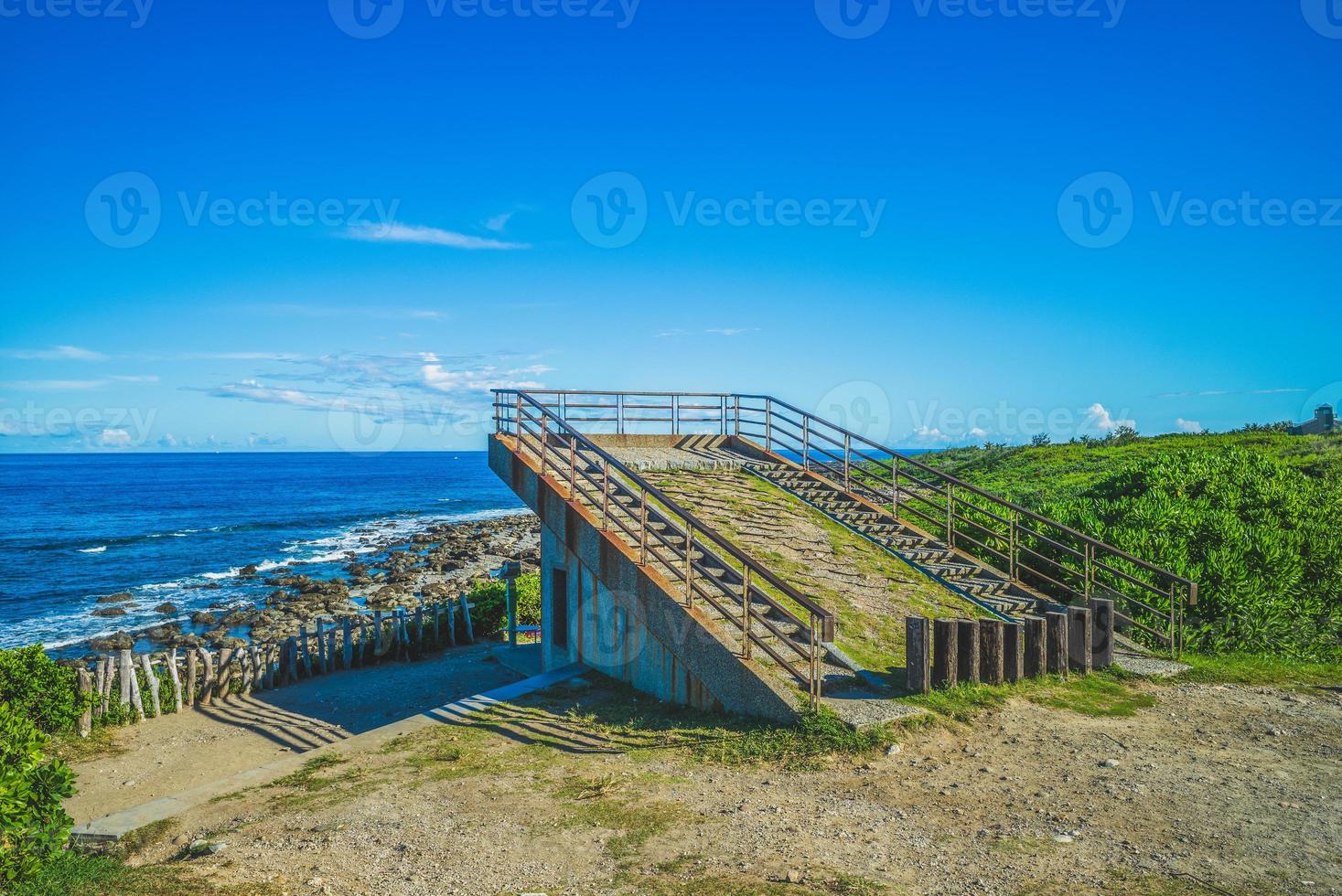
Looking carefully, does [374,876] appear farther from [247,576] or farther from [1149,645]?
[247,576]

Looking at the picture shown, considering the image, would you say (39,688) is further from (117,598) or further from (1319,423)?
(1319,423)

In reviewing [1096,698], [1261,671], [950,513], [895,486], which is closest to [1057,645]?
[1096,698]

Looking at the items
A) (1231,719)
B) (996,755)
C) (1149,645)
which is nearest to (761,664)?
(996,755)

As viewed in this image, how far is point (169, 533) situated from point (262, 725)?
52.1 m

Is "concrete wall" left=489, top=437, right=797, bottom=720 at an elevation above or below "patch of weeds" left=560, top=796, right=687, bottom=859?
above

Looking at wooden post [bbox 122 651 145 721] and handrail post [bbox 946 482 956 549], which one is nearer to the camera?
wooden post [bbox 122 651 145 721]

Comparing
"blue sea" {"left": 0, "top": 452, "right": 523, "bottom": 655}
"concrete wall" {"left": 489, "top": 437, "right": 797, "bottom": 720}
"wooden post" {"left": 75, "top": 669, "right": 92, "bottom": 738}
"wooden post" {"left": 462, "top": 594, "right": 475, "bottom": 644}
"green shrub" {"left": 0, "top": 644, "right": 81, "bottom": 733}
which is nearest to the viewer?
"concrete wall" {"left": 489, "top": 437, "right": 797, "bottom": 720}

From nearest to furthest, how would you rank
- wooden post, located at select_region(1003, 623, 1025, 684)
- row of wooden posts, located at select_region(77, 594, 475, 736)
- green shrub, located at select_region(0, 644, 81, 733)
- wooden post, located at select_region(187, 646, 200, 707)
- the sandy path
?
wooden post, located at select_region(1003, 623, 1025, 684)
the sandy path
green shrub, located at select_region(0, 644, 81, 733)
row of wooden posts, located at select_region(77, 594, 475, 736)
wooden post, located at select_region(187, 646, 200, 707)

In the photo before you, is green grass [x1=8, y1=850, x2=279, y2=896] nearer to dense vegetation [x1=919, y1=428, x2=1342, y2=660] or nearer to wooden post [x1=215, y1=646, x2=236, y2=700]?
wooden post [x1=215, y1=646, x2=236, y2=700]

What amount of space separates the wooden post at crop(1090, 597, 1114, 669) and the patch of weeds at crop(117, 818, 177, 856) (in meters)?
11.5

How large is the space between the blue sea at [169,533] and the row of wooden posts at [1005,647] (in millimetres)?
28802

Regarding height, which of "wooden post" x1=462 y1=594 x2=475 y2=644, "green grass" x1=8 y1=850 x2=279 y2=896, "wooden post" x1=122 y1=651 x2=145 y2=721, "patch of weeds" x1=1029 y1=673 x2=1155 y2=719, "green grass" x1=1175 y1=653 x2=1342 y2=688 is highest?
"green grass" x1=8 y1=850 x2=279 y2=896

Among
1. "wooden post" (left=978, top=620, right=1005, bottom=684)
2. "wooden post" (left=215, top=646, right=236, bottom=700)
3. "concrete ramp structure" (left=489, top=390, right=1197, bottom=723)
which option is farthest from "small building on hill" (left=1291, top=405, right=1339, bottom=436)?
"wooden post" (left=215, top=646, right=236, bottom=700)

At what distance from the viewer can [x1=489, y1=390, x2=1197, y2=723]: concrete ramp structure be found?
1012cm
